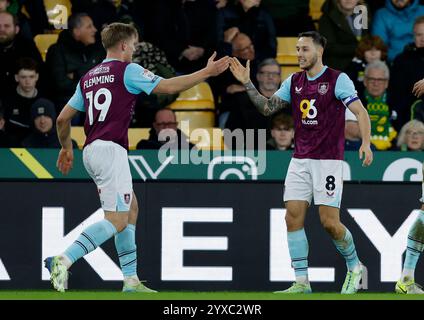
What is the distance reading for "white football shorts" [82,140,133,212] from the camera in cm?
1039

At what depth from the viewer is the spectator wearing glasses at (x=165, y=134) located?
14.1m

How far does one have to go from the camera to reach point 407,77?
15188 mm

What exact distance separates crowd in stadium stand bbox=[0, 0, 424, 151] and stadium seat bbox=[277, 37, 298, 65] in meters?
0.17

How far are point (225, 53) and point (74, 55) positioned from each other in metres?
1.75

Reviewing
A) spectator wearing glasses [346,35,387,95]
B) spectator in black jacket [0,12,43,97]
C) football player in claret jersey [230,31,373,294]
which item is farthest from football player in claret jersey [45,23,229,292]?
spectator wearing glasses [346,35,387,95]

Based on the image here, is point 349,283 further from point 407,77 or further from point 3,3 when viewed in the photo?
point 3,3

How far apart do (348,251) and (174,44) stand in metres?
5.43

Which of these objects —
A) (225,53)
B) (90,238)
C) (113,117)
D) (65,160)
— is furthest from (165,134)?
(90,238)

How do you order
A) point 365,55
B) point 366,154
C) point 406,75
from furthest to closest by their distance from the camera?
point 365,55, point 406,75, point 366,154

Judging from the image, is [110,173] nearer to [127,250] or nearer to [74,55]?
[127,250]

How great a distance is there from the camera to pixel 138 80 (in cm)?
1041

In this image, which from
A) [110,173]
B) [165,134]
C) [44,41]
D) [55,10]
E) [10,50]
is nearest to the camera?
[110,173]

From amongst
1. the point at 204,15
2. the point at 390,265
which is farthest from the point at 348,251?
the point at 204,15
